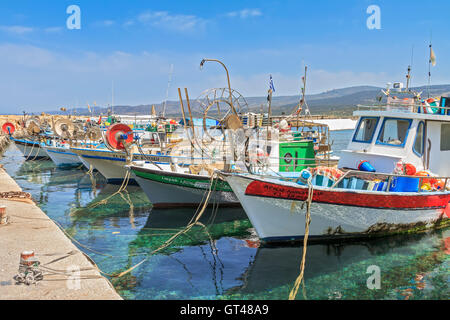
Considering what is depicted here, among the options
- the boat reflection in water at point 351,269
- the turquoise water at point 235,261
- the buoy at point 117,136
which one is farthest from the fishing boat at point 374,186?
the buoy at point 117,136

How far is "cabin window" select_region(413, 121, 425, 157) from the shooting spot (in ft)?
37.4

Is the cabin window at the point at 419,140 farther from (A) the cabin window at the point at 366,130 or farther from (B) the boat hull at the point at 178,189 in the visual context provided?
(B) the boat hull at the point at 178,189

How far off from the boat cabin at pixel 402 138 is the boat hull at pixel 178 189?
4.42 metres

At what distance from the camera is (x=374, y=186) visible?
1025cm

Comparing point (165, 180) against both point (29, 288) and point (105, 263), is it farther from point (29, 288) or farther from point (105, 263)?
point (29, 288)

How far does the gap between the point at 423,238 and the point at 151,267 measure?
7.64 m

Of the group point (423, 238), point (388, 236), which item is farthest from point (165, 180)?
point (423, 238)

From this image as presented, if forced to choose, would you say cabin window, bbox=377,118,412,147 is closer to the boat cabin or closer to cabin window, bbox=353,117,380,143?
the boat cabin

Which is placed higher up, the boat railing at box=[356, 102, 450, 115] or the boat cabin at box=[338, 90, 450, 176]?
the boat railing at box=[356, 102, 450, 115]

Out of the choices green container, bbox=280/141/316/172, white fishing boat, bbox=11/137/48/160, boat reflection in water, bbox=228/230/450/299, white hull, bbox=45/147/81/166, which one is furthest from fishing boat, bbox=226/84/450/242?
white fishing boat, bbox=11/137/48/160

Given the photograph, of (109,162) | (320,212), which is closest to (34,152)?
(109,162)

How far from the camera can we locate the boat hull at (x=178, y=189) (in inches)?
554

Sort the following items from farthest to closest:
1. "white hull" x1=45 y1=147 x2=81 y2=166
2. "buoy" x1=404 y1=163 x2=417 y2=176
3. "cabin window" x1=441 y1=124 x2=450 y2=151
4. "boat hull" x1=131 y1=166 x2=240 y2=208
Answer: "white hull" x1=45 y1=147 x2=81 y2=166
"boat hull" x1=131 y1=166 x2=240 y2=208
"cabin window" x1=441 y1=124 x2=450 y2=151
"buoy" x1=404 y1=163 x2=417 y2=176

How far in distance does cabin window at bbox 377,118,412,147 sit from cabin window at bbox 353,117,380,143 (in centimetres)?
29
